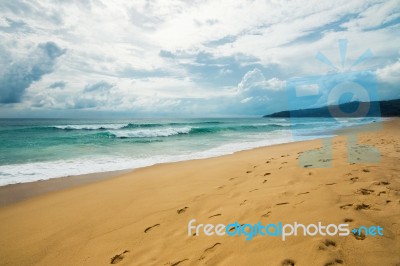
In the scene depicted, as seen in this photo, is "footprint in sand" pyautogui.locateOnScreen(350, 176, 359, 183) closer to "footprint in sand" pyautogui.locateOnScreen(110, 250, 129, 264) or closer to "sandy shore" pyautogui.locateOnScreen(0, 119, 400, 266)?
"sandy shore" pyautogui.locateOnScreen(0, 119, 400, 266)

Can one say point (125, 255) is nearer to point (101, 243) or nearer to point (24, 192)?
point (101, 243)

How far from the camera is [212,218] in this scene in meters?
3.27

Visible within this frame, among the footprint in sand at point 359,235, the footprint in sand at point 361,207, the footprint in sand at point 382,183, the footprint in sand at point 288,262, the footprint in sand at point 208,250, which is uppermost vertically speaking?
the footprint in sand at point 382,183

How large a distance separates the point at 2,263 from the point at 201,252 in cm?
257

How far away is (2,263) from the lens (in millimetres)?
2811

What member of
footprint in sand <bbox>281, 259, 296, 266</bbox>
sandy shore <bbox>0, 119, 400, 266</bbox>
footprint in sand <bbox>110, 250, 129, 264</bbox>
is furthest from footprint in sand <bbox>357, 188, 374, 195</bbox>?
footprint in sand <bbox>110, 250, 129, 264</bbox>

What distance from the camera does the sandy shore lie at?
7.58 ft

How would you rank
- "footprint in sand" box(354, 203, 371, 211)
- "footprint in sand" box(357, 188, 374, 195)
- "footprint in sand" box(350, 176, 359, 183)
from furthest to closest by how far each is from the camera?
"footprint in sand" box(350, 176, 359, 183), "footprint in sand" box(357, 188, 374, 195), "footprint in sand" box(354, 203, 371, 211)

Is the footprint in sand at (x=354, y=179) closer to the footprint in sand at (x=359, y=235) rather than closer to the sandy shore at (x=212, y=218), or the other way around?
the sandy shore at (x=212, y=218)

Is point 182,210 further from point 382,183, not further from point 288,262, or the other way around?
point 382,183

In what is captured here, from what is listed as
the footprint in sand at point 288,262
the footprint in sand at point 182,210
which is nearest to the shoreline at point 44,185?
the footprint in sand at point 182,210

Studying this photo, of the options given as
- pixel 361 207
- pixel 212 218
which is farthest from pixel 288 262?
pixel 361 207

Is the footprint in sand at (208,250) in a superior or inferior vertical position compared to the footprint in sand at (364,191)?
inferior

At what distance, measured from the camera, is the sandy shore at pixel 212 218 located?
2311 millimetres
